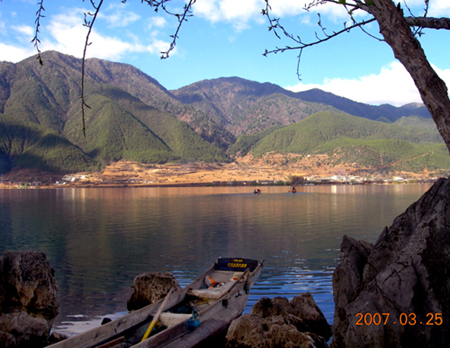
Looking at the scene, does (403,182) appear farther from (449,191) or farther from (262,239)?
(449,191)

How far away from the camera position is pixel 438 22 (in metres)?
7.06

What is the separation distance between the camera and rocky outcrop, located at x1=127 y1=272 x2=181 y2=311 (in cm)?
1405

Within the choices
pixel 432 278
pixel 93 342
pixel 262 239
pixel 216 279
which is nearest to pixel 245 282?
pixel 216 279

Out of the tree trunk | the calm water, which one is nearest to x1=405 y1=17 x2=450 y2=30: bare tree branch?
the tree trunk

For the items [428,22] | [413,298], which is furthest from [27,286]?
[428,22]

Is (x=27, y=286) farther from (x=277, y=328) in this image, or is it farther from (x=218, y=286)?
(x=277, y=328)

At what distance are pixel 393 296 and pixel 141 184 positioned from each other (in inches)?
7145

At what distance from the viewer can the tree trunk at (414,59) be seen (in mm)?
6430

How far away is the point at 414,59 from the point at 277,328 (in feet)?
21.5

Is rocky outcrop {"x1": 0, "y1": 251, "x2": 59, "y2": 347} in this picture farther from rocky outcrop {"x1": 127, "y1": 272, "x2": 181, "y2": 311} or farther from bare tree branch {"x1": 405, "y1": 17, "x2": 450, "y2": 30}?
bare tree branch {"x1": 405, "y1": 17, "x2": 450, "y2": 30}

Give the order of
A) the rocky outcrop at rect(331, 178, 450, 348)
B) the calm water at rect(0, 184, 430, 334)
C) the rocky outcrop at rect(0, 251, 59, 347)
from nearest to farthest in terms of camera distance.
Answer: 1. the rocky outcrop at rect(331, 178, 450, 348)
2. the rocky outcrop at rect(0, 251, 59, 347)
3. the calm water at rect(0, 184, 430, 334)

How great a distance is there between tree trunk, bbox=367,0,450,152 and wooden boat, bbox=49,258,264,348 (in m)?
7.34

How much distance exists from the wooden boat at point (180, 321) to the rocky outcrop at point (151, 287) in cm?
106

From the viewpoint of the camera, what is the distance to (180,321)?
10.1 m
